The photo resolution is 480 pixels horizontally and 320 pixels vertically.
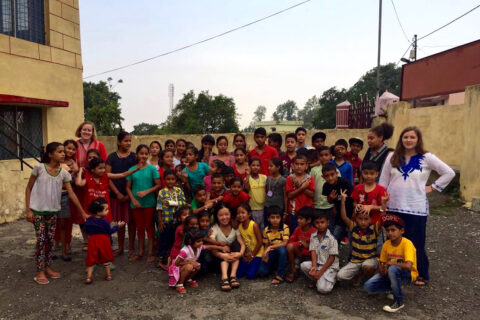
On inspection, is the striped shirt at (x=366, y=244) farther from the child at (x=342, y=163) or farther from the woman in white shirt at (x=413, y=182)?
the child at (x=342, y=163)

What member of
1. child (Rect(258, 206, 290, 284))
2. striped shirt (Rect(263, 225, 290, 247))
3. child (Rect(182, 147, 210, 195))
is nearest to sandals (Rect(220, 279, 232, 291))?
child (Rect(258, 206, 290, 284))

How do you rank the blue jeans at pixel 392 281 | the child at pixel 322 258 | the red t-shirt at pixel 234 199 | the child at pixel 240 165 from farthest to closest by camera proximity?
the child at pixel 240 165 → the red t-shirt at pixel 234 199 → the child at pixel 322 258 → the blue jeans at pixel 392 281

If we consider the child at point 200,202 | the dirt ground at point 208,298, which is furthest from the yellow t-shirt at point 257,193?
the dirt ground at point 208,298

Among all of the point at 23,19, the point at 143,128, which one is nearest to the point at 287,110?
the point at 143,128

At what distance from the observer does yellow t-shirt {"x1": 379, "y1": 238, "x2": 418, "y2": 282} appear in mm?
3299

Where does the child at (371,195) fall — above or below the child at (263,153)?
below

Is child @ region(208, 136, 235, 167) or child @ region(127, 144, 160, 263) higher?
child @ region(208, 136, 235, 167)

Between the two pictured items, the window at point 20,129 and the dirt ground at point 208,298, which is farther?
the window at point 20,129

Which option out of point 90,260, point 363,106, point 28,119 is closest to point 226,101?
point 363,106

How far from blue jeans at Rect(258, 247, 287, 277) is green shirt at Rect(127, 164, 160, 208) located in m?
1.65

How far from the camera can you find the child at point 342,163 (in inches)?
182

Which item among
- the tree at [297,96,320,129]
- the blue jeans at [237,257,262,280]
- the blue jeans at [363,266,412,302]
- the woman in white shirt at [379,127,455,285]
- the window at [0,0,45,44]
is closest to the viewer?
the blue jeans at [363,266,412,302]

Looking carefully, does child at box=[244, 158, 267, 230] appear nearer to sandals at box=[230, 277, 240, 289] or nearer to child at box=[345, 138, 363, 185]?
sandals at box=[230, 277, 240, 289]

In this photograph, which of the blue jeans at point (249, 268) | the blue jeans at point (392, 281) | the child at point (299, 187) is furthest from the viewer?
the child at point (299, 187)
